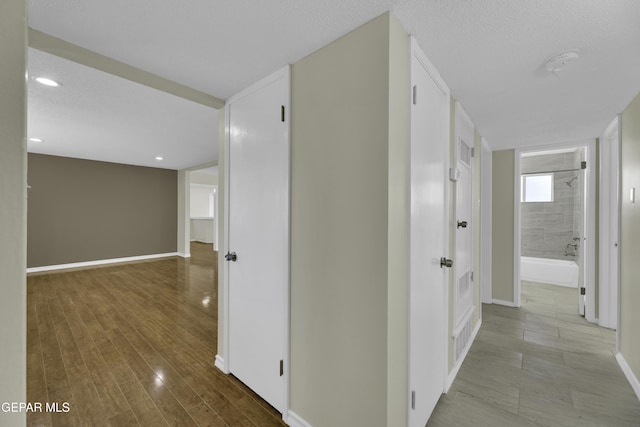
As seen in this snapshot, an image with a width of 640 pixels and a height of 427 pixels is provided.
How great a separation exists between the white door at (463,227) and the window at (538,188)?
4016 mm

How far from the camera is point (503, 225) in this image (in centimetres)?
381

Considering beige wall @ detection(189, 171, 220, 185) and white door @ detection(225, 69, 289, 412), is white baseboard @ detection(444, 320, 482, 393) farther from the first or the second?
beige wall @ detection(189, 171, 220, 185)

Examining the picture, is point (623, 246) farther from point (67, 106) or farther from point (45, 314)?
point (45, 314)

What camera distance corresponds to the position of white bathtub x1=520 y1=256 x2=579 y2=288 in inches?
184

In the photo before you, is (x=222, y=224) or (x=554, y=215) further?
(x=554, y=215)

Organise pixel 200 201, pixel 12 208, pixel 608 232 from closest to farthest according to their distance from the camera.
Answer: pixel 12 208 → pixel 608 232 → pixel 200 201

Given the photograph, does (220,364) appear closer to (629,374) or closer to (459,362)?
(459,362)

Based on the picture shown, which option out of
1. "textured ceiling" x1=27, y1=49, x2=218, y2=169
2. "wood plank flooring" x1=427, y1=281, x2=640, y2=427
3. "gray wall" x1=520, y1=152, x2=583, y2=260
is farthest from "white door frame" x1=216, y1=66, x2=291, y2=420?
"gray wall" x1=520, y1=152, x2=583, y2=260

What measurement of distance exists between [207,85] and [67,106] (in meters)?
1.98

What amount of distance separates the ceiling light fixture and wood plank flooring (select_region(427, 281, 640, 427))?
7.34ft

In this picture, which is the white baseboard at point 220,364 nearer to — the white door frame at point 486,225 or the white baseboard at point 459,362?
the white baseboard at point 459,362

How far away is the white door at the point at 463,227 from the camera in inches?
85.9

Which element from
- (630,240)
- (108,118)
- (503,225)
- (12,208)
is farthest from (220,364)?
(503,225)

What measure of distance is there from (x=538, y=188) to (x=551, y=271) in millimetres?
1709
